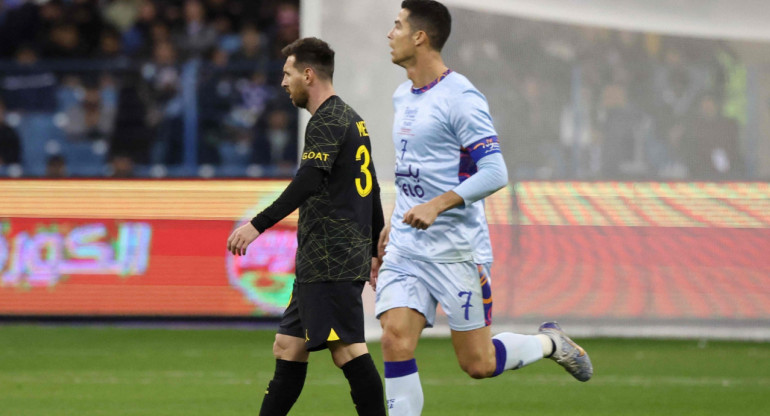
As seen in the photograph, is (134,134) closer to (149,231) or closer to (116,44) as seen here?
(116,44)

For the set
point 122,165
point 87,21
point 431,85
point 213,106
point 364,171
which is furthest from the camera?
point 87,21

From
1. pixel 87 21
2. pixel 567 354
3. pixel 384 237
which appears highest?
pixel 87 21

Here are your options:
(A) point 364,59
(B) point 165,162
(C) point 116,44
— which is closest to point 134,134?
(B) point 165,162

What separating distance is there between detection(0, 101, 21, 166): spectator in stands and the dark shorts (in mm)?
8972

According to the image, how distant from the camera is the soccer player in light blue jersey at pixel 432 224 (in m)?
4.70

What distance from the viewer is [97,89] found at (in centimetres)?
1338

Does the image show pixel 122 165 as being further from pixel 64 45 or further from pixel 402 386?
pixel 402 386

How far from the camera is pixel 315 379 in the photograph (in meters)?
7.72

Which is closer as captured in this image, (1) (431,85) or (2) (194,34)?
(1) (431,85)

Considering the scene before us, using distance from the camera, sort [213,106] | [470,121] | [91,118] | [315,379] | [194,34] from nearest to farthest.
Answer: [470,121], [315,379], [213,106], [91,118], [194,34]

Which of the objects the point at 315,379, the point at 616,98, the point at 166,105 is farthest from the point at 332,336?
the point at 166,105

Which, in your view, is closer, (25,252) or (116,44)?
(25,252)

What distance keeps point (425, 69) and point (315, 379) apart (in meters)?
3.33

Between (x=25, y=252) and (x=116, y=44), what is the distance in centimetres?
455
